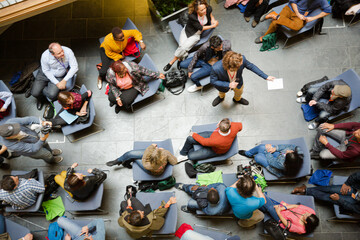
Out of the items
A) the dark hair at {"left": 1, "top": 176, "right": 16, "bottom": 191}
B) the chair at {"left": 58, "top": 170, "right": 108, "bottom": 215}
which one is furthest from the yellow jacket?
the dark hair at {"left": 1, "top": 176, "right": 16, "bottom": 191}

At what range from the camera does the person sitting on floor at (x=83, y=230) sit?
3.80 m

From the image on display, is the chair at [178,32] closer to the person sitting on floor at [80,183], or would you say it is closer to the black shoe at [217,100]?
the black shoe at [217,100]

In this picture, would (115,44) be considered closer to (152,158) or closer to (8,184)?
(152,158)

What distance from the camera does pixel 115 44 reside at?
467 centimetres

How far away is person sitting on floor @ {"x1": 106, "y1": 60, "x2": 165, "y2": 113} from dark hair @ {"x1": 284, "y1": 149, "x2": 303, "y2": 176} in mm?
2416

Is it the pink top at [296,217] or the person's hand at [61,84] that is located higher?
the person's hand at [61,84]

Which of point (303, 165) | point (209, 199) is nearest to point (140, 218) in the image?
point (209, 199)

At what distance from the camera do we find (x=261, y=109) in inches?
198

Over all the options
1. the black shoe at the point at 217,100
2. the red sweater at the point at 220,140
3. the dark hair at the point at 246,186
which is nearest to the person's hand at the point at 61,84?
the red sweater at the point at 220,140

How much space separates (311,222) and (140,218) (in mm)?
2201

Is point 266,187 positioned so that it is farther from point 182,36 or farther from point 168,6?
point 168,6

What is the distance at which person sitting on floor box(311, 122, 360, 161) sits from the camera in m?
3.94

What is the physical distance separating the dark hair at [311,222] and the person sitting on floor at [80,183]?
2.93 m

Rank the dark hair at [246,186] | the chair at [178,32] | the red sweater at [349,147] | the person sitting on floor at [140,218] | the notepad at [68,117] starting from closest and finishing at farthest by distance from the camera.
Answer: the dark hair at [246,186] < the person sitting on floor at [140,218] < the red sweater at [349,147] < the notepad at [68,117] < the chair at [178,32]
